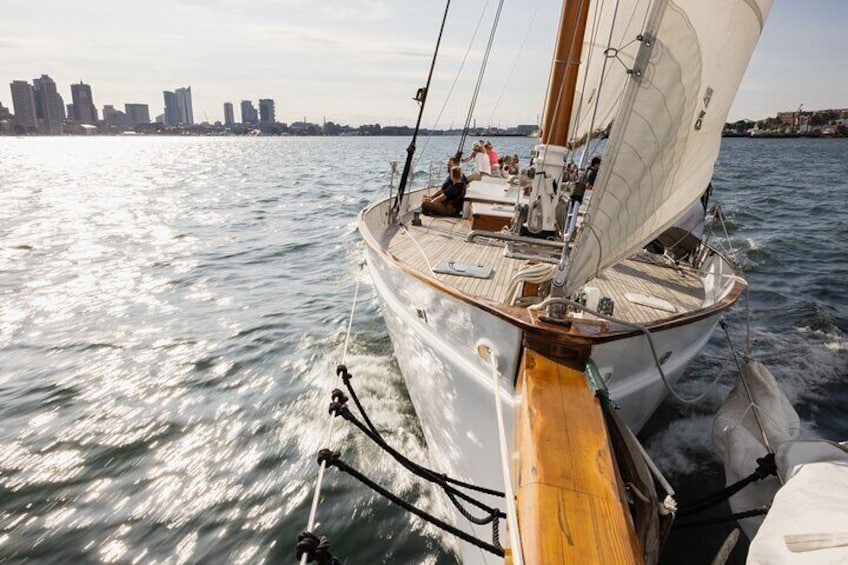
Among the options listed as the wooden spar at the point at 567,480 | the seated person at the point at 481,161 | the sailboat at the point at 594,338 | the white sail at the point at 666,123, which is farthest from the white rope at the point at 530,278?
the seated person at the point at 481,161

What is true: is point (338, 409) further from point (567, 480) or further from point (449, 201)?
point (449, 201)

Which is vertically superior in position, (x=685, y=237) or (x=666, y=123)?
(x=666, y=123)

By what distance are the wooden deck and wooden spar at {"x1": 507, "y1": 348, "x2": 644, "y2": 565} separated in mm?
1771

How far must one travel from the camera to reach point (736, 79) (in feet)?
10.1

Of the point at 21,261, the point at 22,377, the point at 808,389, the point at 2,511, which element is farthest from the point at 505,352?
the point at 21,261

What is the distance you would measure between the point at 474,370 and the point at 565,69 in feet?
13.5

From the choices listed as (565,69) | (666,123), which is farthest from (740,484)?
(565,69)

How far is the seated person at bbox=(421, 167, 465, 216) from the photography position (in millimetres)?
9258

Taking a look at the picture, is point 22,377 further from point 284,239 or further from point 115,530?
point 284,239

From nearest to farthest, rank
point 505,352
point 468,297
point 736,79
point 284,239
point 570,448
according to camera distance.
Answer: point 570,448 → point 736,79 → point 505,352 → point 468,297 → point 284,239

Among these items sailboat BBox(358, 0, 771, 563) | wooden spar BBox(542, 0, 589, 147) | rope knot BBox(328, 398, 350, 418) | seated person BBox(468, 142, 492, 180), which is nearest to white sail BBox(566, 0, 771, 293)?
sailboat BBox(358, 0, 771, 563)

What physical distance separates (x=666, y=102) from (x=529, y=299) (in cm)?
167

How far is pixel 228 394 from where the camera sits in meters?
7.07

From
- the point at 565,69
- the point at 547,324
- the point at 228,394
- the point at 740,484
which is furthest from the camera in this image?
the point at 228,394
